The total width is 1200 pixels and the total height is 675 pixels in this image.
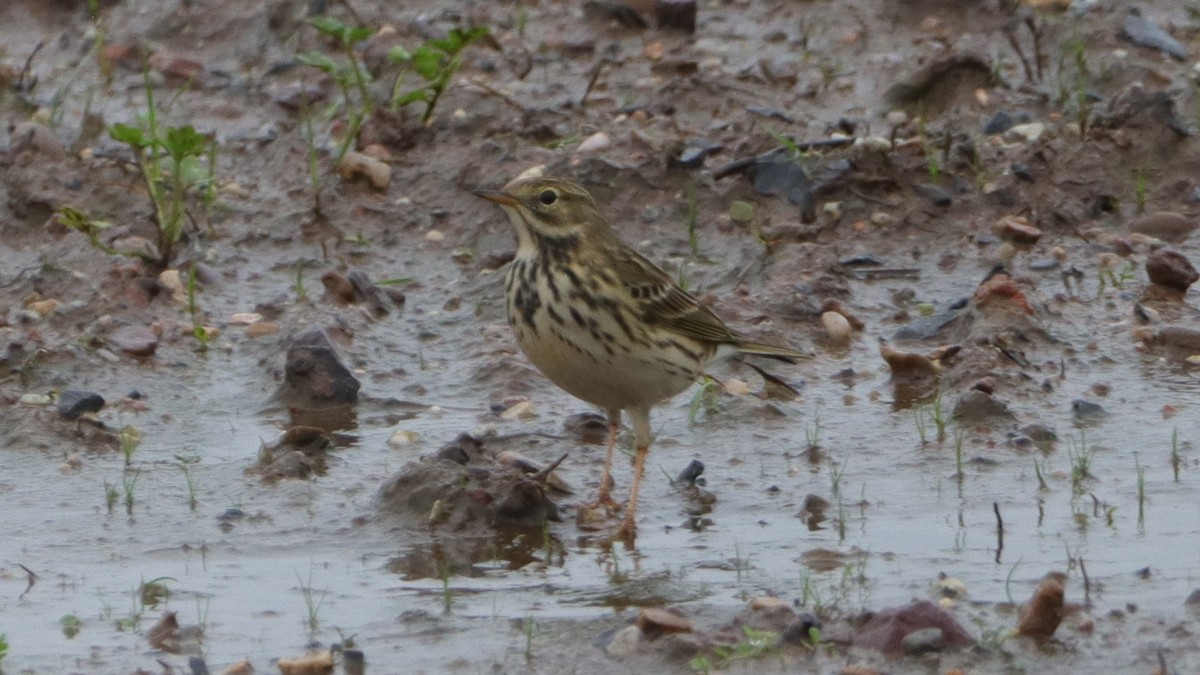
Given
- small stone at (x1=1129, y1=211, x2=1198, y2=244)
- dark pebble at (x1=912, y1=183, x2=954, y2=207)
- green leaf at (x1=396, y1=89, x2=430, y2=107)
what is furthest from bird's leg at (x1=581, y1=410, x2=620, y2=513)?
small stone at (x1=1129, y1=211, x2=1198, y2=244)

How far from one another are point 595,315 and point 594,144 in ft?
11.0

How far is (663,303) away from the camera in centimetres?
720

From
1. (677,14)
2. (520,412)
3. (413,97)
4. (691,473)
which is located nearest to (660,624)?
(691,473)

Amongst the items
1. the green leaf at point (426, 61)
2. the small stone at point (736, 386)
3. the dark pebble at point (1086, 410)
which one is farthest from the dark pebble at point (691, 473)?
the green leaf at point (426, 61)

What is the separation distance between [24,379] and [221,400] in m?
0.79

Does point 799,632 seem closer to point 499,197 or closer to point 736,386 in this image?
point 499,197

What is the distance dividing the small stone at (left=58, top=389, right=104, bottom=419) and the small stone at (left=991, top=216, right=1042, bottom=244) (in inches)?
169

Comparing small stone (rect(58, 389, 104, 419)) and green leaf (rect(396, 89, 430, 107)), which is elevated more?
green leaf (rect(396, 89, 430, 107))

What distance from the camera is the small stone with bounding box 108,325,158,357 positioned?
8336mm

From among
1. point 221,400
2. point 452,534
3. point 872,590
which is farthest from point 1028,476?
point 221,400

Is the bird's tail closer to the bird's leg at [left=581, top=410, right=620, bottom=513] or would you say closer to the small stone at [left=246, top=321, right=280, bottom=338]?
the bird's leg at [left=581, top=410, right=620, bottom=513]

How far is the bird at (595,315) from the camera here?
6812 millimetres

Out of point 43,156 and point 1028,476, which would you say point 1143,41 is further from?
point 43,156

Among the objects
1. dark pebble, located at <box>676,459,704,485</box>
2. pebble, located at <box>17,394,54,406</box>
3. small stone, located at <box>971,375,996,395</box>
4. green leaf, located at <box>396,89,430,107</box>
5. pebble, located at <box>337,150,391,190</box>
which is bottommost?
dark pebble, located at <box>676,459,704,485</box>
